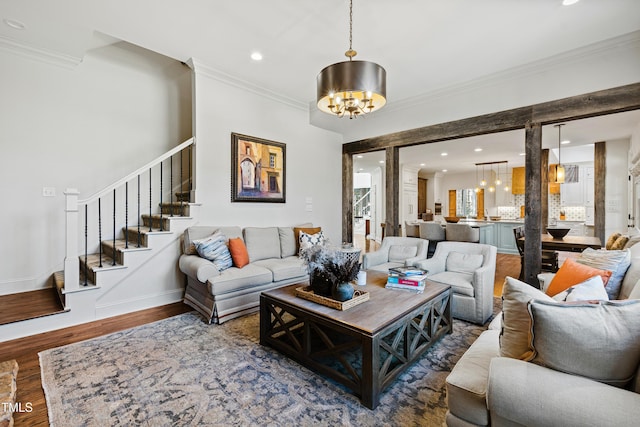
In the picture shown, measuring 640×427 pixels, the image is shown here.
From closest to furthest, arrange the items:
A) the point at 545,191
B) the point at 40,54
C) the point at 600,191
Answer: the point at 40,54 < the point at 600,191 < the point at 545,191

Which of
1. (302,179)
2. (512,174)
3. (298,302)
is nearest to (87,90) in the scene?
(302,179)

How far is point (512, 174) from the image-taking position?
9.63m

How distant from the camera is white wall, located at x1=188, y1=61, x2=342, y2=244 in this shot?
13.3 feet

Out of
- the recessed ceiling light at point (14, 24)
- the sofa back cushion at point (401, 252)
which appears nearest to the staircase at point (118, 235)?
the recessed ceiling light at point (14, 24)

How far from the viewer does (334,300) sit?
7.13 ft

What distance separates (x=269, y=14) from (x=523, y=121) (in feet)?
11.1

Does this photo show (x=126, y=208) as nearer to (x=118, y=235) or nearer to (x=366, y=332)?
(x=118, y=235)

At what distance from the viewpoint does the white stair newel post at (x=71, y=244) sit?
289 cm

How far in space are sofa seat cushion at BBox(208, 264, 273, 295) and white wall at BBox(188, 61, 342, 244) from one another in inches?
44.2

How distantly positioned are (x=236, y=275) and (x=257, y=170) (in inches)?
78.1

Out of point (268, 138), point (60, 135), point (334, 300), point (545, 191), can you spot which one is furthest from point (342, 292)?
point (545, 191)

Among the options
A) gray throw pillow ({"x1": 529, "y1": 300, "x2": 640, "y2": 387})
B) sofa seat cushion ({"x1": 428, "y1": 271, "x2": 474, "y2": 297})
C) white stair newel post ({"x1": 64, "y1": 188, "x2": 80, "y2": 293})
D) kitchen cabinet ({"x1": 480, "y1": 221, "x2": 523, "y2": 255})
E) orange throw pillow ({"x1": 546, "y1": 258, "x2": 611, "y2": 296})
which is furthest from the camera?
kitchen cabinet ({"x1": 480, "y1": 221, "x2": 523, "y2": 255})

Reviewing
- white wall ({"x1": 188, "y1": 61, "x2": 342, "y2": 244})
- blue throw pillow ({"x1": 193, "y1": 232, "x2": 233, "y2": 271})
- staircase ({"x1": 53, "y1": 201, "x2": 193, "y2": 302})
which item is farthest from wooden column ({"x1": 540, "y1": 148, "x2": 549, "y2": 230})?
staircase ({"x1": 53, "y1": 201, "x2": 193, "y2": 302})

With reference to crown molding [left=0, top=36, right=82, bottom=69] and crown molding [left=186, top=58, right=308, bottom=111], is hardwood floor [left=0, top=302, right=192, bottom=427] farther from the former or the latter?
crown molding [left=0, top=36, right=82, bottom=69]
